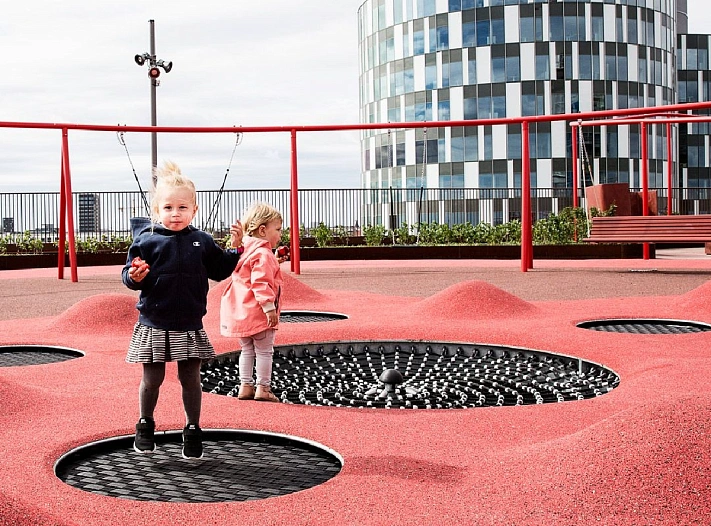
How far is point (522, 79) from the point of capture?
48188 mm

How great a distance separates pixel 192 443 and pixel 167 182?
3.20 feet

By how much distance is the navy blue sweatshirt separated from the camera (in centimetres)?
332

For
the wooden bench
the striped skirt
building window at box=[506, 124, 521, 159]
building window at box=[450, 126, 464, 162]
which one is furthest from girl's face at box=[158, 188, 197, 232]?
building window at box=[450, 126, 464, 162]

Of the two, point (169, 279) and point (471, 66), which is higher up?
point (471, 66)

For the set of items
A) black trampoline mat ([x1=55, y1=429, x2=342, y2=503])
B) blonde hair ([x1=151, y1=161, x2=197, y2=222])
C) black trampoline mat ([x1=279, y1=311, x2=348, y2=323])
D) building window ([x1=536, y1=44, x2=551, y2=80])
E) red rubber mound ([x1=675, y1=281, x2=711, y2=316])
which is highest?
building window ([x1=536, y1=44, x2=551, y2=80])

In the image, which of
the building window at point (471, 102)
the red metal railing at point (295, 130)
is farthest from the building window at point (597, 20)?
the red metal railing at point (295, 130)

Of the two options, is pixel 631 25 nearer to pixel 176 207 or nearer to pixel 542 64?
pixel 542 64

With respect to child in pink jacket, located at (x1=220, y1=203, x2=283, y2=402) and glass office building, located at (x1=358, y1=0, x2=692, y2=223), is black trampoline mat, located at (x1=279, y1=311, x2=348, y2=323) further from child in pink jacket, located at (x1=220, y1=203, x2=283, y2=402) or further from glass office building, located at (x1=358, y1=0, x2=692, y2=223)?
glass office building, located at (x1=358, y1=0, x2=692, y2=223)

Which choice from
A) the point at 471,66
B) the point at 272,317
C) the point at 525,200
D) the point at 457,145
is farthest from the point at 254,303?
the point at 471,66

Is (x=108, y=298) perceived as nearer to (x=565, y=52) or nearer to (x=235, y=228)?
(x=235, y=228)

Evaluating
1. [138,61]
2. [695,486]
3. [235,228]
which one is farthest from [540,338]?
[138,61]

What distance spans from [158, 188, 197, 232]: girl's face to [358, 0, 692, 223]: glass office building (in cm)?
4383

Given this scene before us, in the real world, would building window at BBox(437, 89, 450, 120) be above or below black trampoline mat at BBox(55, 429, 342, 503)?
above

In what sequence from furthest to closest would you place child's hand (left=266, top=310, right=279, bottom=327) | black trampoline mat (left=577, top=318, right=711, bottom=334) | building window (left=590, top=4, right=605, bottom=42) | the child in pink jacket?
building window (left=590, top=4, right=605, bottom=42), black trampoline mat (left=577, top=318, right=711, bottom=334), the child in pink jacket, child's hand (left=266, top=310, right=279, bottom=327)
